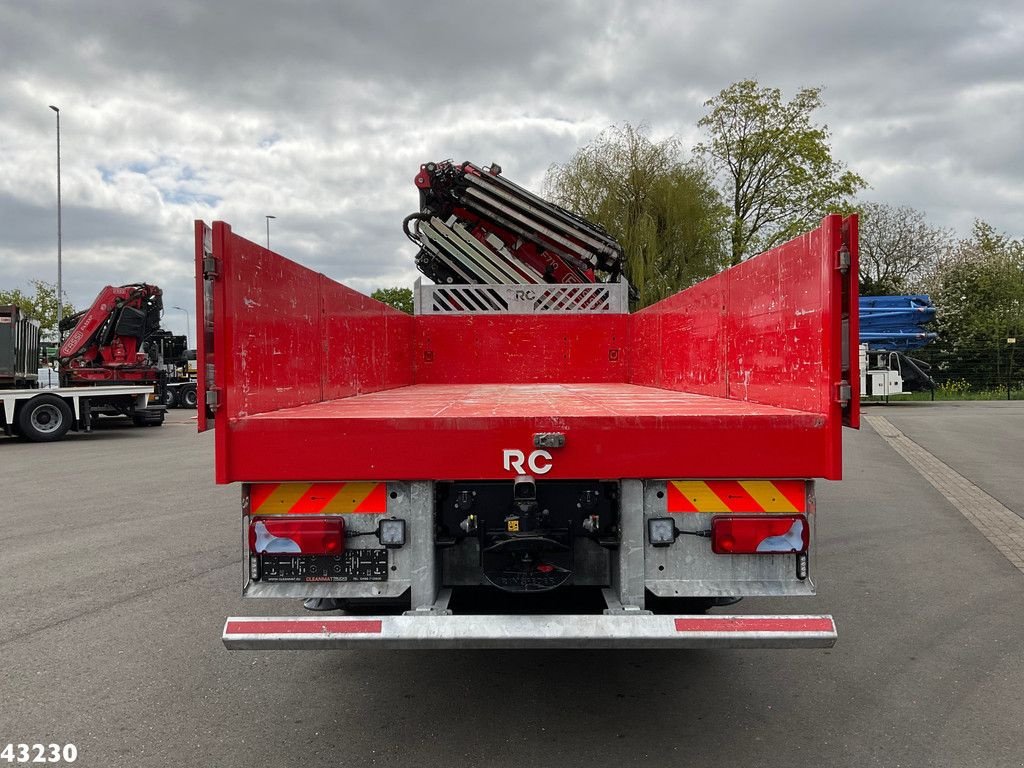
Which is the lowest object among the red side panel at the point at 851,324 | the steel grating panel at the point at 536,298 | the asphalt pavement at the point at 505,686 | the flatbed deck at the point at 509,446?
the asphalt pavement at the point at 505,686

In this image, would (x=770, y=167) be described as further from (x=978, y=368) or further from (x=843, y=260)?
(x=843, y=260)

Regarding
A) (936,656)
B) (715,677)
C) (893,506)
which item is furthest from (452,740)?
(893,506)

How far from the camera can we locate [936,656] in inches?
141

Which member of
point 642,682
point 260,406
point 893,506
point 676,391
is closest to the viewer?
point 260,406

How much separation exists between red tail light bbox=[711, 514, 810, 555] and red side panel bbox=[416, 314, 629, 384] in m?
4.15

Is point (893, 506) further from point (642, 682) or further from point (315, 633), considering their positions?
point (315, 633)

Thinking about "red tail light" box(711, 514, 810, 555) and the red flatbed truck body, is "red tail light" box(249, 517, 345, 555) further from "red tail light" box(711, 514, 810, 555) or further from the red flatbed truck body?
"red tail light" box(711, 514, 810, 555)

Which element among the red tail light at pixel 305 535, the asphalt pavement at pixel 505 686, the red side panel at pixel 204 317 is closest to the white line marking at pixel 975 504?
the asphalt pavement at pixel 505 686

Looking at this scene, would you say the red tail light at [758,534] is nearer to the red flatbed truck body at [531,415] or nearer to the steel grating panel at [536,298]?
the red flatbed truck body at [531,415]

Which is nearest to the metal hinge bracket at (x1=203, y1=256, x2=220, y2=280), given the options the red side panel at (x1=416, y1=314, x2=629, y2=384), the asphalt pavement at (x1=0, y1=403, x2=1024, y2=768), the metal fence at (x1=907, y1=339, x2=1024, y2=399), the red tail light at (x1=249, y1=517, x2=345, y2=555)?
the red tail light at (x1=249, y1=517, x2=345, y2=555)

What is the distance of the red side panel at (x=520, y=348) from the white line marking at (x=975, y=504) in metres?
3.38

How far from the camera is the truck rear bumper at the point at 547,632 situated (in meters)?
2.37

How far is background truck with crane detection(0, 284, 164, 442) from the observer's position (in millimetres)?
14438

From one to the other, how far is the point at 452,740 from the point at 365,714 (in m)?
0.45
